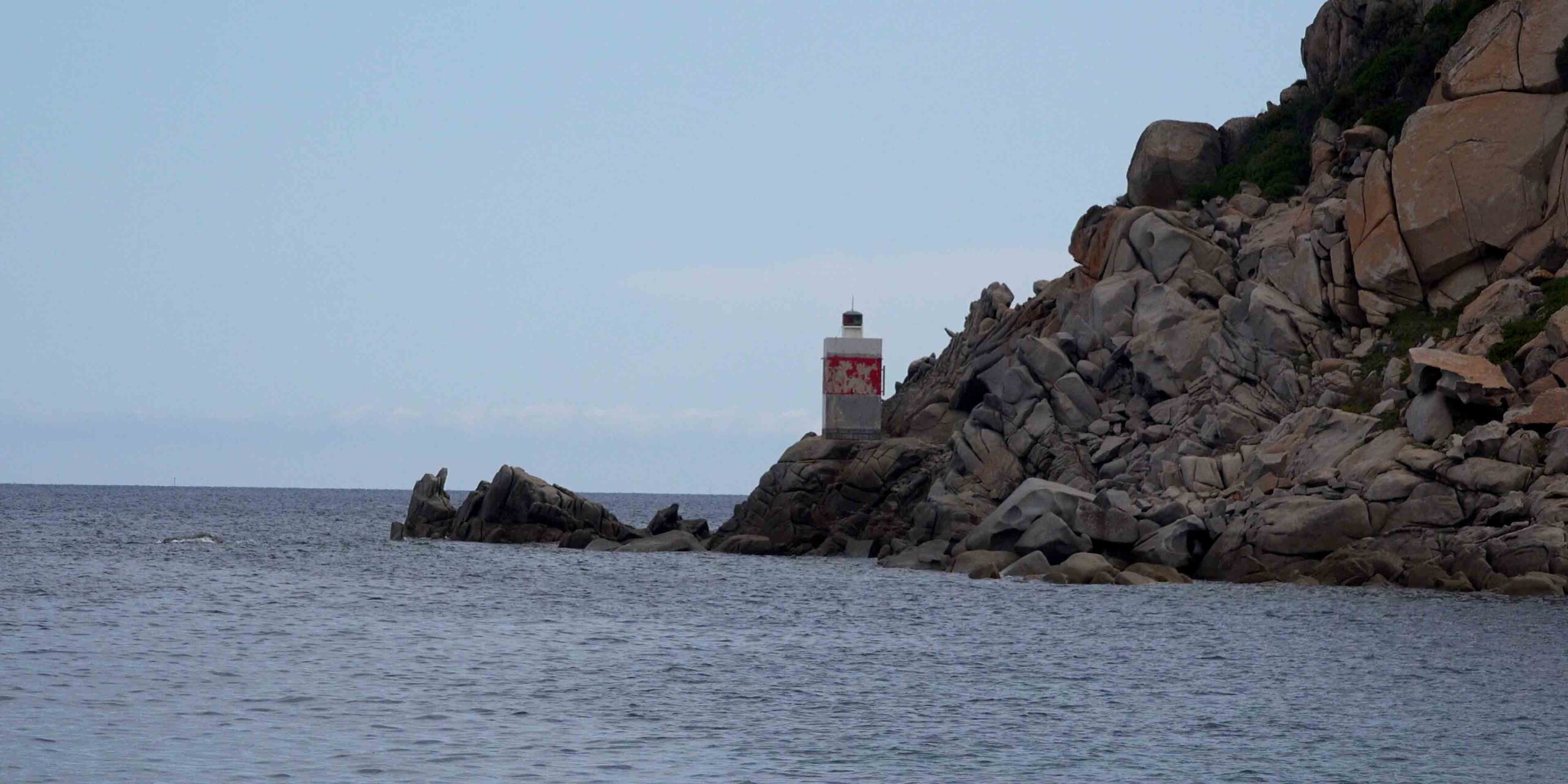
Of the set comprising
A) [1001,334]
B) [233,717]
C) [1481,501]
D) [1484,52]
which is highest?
[1484,52]

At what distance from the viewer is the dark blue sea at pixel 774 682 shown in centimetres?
2197

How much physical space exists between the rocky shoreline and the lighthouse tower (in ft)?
5.68

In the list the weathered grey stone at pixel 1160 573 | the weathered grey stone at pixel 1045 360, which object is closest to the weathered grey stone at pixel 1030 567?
the weathered grey stone at pixel 1160 573

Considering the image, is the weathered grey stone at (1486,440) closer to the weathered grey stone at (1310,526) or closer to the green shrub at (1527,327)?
the weathered grey stone at (1310,526)

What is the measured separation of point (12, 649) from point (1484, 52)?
50433mm

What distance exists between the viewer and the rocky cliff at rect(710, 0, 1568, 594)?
45.9 meters

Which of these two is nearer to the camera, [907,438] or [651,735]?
[651,735]

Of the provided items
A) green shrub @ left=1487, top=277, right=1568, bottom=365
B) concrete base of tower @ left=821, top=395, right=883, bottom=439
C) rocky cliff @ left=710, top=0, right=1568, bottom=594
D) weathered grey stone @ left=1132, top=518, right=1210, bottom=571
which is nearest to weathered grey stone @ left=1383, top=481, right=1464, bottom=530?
rocky cliff @ left=710, top=0, right=1568, bottom=594

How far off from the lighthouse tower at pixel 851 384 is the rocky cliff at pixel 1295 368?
1.48 metres

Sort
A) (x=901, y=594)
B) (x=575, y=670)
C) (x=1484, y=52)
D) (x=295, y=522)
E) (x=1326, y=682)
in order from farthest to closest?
1. (x=295, y=522)
2. (x=1484, y=52)
3. (x=901, y=594)
4. (x=575, y=670)
5. (x=1326, y=682)

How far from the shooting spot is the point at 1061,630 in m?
38.3

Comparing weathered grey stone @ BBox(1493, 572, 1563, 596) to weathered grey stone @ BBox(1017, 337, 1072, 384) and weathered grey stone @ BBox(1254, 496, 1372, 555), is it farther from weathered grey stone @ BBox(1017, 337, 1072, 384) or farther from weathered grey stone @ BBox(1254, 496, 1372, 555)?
weathered grey stone @ BBox(1017, 337, 1072, 384)

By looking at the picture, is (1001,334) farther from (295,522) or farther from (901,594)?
(295,522)

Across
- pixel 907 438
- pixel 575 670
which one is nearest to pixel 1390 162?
pixel 907 438
